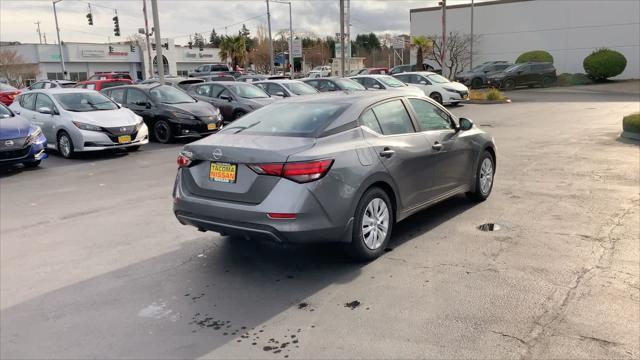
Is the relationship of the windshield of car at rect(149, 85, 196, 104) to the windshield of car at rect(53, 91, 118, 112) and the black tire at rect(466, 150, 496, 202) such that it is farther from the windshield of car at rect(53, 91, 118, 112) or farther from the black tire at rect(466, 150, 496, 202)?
the black tire at rect(466, 150, 496, 202)

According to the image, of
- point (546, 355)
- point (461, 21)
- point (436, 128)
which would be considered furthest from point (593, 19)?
point (546, 355)

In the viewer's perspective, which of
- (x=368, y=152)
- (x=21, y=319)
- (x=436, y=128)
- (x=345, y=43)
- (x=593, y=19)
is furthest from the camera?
(x=593, y=19)

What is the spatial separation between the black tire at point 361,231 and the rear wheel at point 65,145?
372 inches

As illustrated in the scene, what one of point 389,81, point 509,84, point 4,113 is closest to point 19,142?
point 4,113

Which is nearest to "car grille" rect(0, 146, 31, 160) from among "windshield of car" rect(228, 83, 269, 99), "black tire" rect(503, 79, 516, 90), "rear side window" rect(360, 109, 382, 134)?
"windshield of car" rect(228, 83, 269, 99)

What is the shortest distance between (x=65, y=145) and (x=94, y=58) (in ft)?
195

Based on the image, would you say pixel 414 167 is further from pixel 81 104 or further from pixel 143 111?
pixel 143 111

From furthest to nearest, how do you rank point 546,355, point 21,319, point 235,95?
point 235,95 → point 21,319 → point 546,355

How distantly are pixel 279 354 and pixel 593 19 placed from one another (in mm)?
45395

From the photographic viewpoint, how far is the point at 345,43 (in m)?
28.7

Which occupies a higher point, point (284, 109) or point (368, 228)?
point (284, 109)

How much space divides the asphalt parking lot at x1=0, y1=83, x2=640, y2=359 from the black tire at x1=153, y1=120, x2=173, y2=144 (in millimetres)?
6470

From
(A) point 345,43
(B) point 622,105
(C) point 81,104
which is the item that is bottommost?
(B) point 622,105

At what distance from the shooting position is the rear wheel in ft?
40.0
